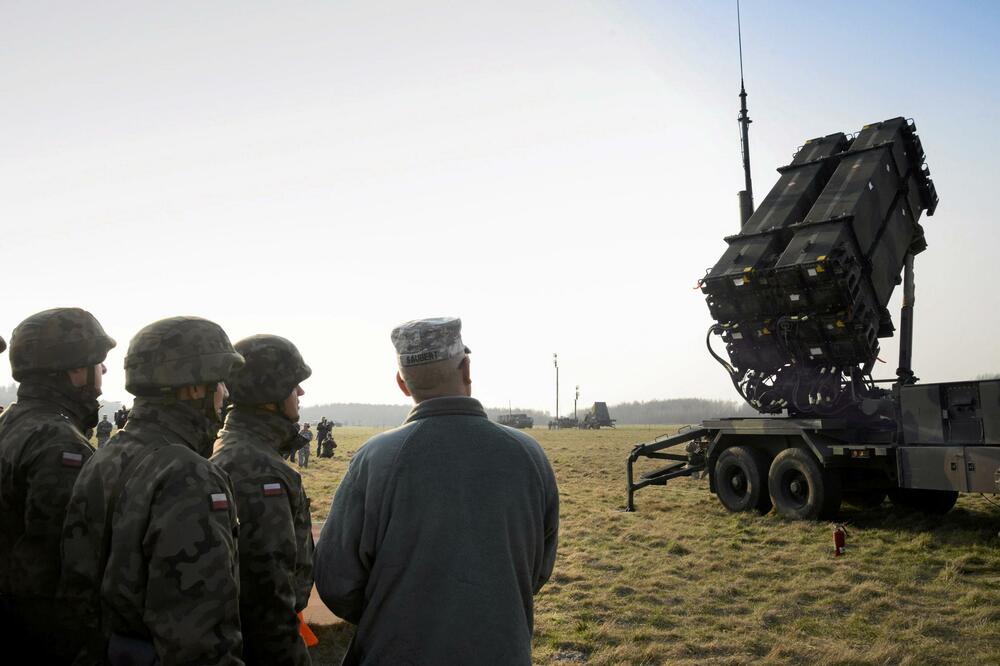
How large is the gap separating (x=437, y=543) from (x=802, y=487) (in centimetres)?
953

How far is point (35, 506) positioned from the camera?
303 centimetres

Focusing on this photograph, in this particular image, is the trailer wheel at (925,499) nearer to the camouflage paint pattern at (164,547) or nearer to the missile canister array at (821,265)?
the missile canister array at (821,265)

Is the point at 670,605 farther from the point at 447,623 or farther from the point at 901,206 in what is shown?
the point at 901,206

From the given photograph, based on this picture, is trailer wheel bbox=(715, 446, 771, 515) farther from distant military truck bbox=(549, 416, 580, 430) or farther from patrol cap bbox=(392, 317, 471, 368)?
distant military truck bbox=(549, 416, 580, 430)

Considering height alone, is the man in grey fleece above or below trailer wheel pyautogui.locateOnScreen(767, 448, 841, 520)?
above

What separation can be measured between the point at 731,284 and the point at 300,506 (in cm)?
859

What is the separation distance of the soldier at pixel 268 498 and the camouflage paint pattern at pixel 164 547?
1.59ft

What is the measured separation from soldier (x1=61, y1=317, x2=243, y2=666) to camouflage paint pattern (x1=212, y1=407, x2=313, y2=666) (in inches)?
11.7

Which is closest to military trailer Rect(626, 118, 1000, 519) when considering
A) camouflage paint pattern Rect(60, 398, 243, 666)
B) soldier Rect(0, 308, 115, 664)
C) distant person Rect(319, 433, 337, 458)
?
soldier Rect(0, 308, 115, 664)

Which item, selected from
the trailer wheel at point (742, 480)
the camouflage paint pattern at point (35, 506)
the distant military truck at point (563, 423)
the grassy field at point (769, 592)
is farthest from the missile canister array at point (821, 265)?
the distant military truck at point (563, 423)

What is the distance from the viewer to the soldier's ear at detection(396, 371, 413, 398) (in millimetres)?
2539

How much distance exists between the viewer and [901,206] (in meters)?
11.4

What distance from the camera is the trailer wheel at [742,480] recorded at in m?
11.2

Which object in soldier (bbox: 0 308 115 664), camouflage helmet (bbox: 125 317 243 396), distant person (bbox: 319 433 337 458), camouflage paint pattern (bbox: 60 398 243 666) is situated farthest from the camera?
distant person (bbox: 319 433 337 458)
